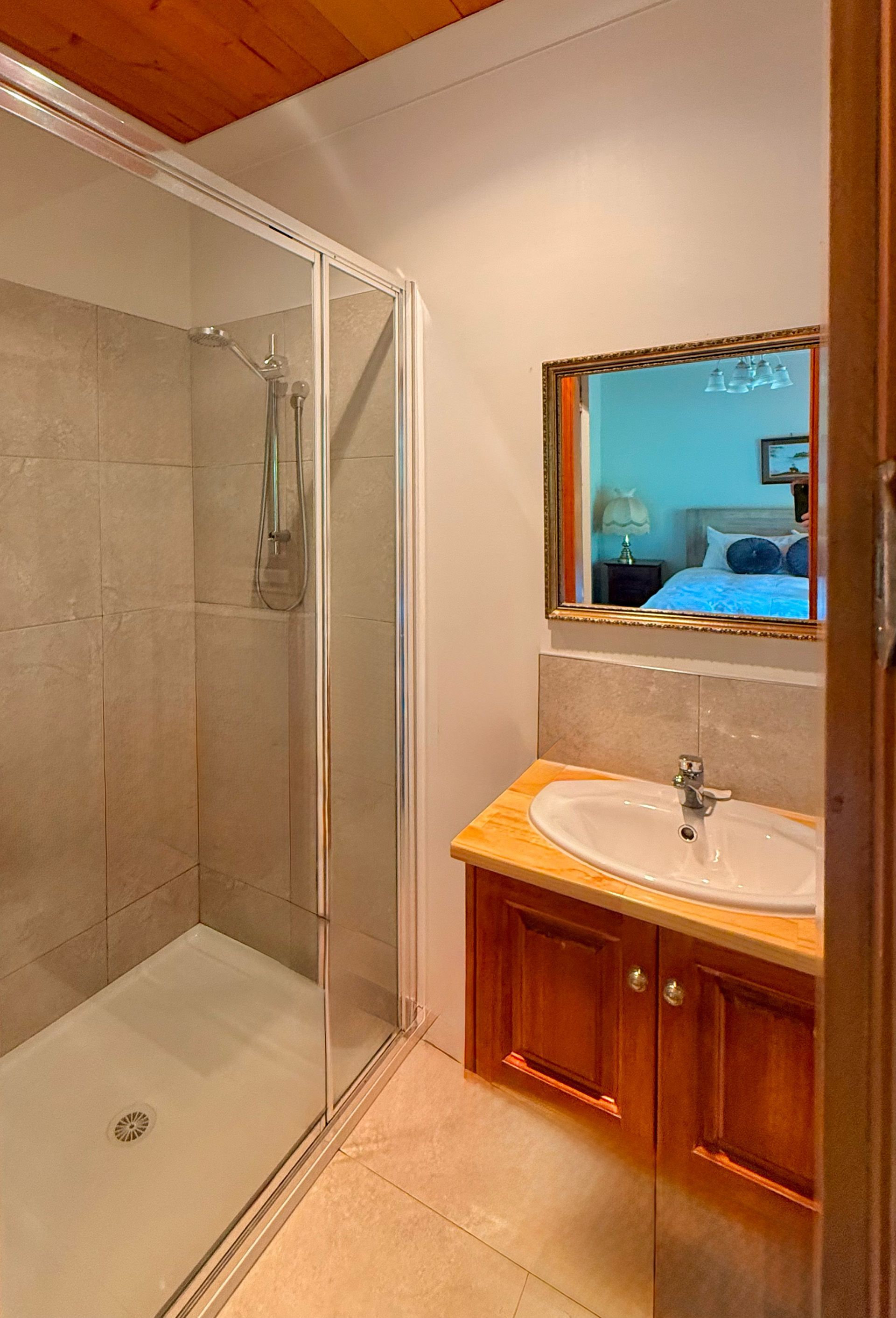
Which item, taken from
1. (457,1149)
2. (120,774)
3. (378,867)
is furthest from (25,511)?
(457,1149)

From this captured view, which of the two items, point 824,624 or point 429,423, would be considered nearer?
point 824,624

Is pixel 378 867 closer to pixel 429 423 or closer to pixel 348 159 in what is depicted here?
pixel 429 423

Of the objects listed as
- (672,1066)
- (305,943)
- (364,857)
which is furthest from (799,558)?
(305,943)

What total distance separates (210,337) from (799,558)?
4.36 feet

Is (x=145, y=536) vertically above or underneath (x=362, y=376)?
underneath

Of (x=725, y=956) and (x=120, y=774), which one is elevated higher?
(x=120, y=774)

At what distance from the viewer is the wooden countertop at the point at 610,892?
3.09ft

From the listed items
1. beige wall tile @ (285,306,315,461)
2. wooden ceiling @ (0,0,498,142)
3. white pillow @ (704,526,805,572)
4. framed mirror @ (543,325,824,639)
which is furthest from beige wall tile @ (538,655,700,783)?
wooden ceiling @ (0,0,498,142)

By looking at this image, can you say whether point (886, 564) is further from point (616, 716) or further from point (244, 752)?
point (244, 752)

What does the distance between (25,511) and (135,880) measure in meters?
0.90

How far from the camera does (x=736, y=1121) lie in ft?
Result: 3.26

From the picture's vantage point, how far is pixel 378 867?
5.88 feet

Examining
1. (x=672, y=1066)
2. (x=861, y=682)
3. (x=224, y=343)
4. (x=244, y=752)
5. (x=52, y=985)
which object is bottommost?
(x=52, y=985)

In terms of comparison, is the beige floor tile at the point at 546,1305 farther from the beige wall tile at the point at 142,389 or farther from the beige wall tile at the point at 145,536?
the beige wall tile at the point at 142,389
